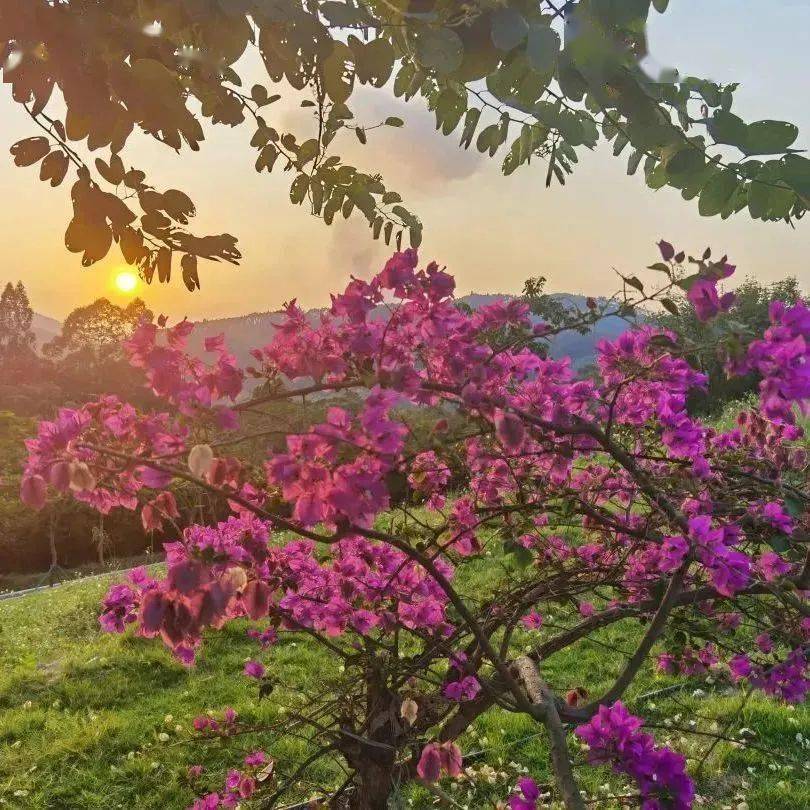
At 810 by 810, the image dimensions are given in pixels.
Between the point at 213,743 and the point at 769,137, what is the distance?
472 centimetres

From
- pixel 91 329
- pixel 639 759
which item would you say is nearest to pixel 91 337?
pixel 91 329

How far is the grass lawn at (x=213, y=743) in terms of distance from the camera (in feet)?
15.4

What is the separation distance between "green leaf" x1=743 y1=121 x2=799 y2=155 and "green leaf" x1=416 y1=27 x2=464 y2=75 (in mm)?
680

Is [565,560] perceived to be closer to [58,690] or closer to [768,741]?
[768,741]

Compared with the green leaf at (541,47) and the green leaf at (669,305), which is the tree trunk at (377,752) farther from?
the green leaf at (541,47)

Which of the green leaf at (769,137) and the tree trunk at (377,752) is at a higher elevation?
the green leaf at (769,137)

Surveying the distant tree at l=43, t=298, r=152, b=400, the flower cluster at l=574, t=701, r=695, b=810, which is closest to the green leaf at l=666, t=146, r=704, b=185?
the flower cluster at l=574, t=701, r=695, b=810

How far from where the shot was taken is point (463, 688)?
3049mm

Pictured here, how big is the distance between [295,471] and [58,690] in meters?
6.03

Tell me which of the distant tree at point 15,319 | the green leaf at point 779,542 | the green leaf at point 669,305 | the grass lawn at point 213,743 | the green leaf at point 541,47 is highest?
the distant tree at point 15,319

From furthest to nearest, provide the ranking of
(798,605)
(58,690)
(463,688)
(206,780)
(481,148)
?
(58,690) → (206,780) → (463,688) → (481,148) → (798,605)

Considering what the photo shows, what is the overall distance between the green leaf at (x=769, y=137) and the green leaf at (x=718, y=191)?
0.15 m

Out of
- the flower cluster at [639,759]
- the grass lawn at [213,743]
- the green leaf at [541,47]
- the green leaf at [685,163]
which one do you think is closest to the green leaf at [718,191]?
the green leaf at [685,163]

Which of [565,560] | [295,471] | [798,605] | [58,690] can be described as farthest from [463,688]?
[58,690]
